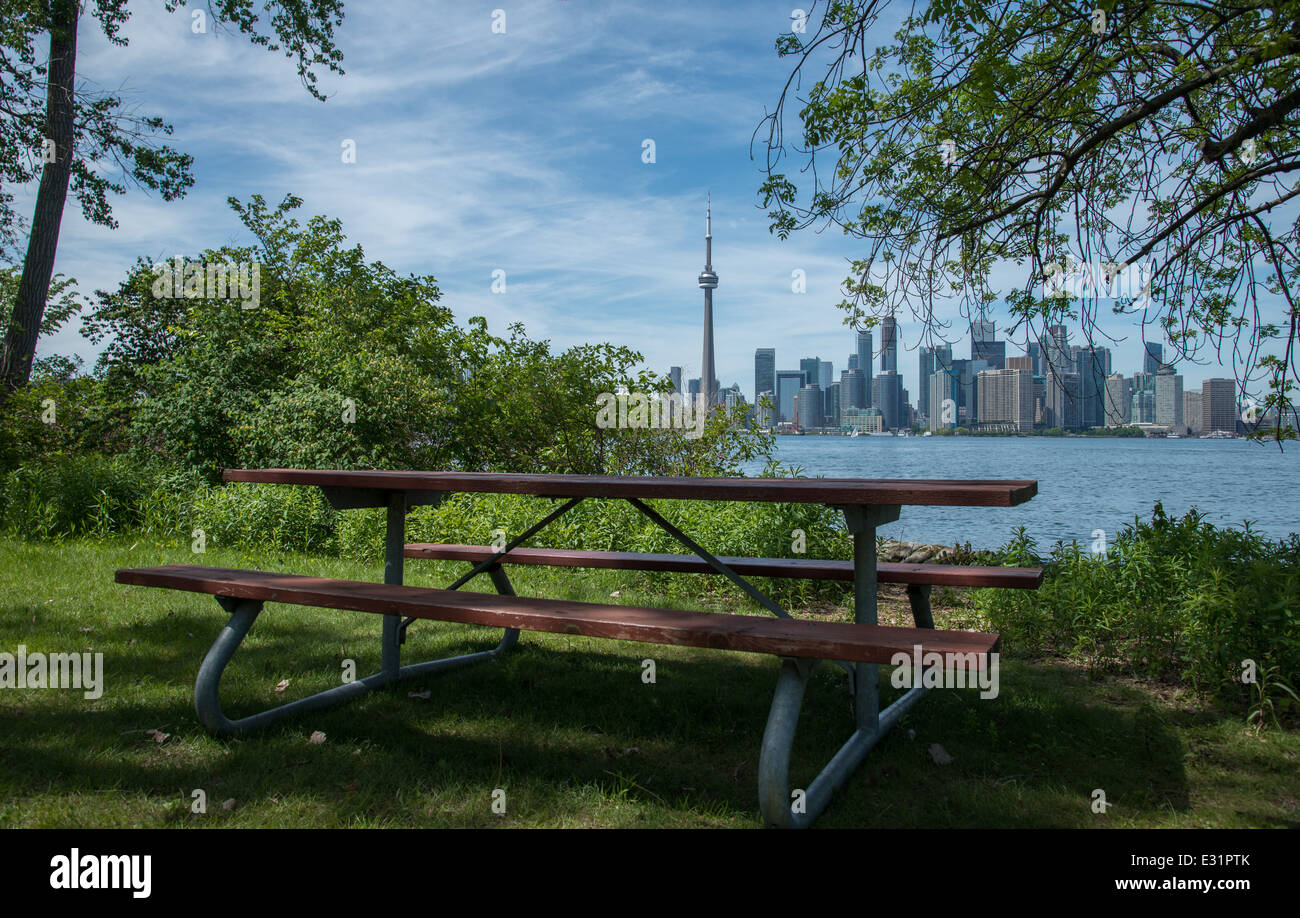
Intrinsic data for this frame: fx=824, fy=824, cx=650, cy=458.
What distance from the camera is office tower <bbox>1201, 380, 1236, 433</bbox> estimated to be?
636 cm

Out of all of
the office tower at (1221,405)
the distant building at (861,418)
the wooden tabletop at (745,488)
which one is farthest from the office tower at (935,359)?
the distant building at (861,418)

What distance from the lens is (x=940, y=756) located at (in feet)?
10.9

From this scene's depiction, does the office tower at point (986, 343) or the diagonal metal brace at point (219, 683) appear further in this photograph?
the office tower at point (986, 343)

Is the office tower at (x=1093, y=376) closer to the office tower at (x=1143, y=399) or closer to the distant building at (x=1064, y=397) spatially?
the distant building at (x=1064, y=397)

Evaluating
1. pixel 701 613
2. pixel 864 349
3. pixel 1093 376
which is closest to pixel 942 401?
pixel 864 349

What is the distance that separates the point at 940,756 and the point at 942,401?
524 centimetres

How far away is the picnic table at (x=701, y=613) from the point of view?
104 inches

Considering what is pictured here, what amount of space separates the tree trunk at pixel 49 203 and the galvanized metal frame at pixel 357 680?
9.84 m

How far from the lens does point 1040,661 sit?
15.9 ft

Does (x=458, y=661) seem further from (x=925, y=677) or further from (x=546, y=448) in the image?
(x=546, y=448)

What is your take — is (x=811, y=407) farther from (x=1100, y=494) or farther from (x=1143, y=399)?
(x=1143, y=399)

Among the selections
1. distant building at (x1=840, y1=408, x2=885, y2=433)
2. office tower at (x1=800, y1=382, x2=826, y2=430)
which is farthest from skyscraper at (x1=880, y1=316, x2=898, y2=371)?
office tower at (x1=800, y1=382, x2=826, y2=430)

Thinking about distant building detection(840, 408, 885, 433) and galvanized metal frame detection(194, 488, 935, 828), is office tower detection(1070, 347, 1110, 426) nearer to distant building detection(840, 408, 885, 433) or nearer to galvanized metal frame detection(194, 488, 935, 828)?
galvanized metal frame detection(194, 488, 935, 828)

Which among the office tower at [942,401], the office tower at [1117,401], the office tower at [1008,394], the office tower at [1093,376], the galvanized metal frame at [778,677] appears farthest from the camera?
the office tower at [1008,394]
